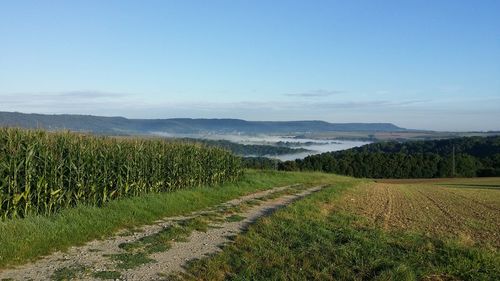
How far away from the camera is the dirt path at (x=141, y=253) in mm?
7988

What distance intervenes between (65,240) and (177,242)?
243 centimetres

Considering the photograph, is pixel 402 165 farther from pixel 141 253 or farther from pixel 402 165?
pixel 141 253

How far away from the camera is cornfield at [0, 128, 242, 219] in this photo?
1261 centimetres

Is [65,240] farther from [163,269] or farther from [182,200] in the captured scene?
[182,200]

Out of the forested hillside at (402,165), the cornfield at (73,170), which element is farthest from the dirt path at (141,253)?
the forested hillside at (402,165)

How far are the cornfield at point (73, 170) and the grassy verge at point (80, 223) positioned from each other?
3.33ft

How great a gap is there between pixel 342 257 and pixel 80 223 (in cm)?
652

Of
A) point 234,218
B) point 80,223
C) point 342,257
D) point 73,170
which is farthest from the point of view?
point 234,218

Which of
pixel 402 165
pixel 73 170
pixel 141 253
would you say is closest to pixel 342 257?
pixel 141 253

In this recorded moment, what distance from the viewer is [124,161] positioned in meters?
18.1

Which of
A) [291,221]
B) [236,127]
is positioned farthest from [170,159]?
[236,127]

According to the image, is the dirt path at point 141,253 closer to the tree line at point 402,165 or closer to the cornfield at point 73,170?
the cornfield at point 73,170

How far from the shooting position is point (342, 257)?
361 inches

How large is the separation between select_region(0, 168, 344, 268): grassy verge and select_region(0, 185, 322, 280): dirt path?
40cm
